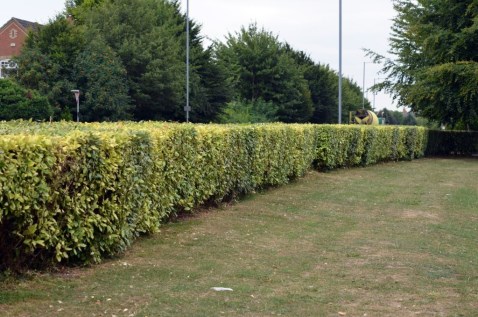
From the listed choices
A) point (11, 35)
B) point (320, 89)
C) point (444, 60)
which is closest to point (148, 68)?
point (444, 60)

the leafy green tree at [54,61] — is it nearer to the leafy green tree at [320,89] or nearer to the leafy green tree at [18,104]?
the leafy green tree at [18,104]

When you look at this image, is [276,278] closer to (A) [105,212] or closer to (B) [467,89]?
(A) [105,212]

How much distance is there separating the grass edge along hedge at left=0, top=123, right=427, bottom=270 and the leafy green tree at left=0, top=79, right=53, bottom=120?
23.7 meters

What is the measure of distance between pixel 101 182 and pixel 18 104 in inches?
1180

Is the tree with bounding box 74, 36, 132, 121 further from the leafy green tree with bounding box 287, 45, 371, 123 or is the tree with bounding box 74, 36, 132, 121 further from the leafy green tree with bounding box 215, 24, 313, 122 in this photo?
the leafy green tree with bounding box 287, 45, 371, 123

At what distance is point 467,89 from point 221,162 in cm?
2689

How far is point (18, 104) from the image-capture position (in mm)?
36344

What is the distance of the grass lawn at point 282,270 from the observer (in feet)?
21.8

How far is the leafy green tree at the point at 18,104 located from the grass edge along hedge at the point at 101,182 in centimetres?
2372

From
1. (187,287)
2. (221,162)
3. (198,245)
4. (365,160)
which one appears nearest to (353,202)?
(221,162)

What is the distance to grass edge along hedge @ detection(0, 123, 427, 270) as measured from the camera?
22.5 feet

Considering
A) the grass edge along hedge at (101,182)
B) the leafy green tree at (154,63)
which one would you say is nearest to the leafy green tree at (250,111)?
the leafy green tree at (154,63)

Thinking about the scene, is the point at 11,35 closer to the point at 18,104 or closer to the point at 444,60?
the point at 18,104

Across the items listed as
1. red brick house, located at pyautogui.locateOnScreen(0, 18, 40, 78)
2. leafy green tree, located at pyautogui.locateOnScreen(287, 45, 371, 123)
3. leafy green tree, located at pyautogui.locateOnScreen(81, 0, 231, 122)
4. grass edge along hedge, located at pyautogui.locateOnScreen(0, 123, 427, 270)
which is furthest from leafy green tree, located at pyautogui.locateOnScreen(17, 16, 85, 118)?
leafy green tree, located at pyautogui.locateOnScreen(287, 45, 371, 123)
